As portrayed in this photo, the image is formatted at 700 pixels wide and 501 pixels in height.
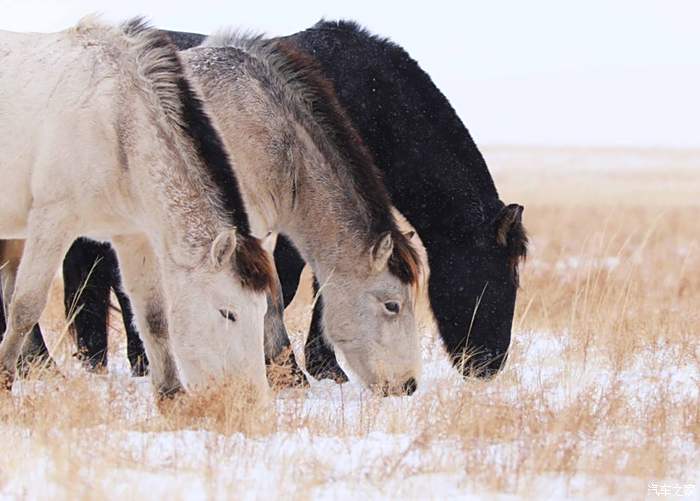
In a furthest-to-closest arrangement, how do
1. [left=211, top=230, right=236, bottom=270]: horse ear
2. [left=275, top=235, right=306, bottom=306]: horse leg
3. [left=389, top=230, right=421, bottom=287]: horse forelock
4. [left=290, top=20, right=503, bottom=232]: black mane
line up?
[left=275, top=235, right=306, bottom=306]: horse leg < [left=290, top=20, right=503, bottom=232]: black mane < [left=389, top=230, right=421, bottom=287]: horse forelock < [left=211, top=230, right=236, bottom=270]: horse ear

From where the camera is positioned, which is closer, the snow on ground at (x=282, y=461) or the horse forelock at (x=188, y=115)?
the snow on ground at (x=282, y=461)

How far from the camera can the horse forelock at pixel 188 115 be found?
5.36m

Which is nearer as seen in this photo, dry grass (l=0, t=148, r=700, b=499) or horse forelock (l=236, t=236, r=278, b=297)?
dry grass (l=0, t=148, r=700, b=499)

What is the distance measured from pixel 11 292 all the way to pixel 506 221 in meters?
3.16

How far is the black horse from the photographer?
6.82 metres

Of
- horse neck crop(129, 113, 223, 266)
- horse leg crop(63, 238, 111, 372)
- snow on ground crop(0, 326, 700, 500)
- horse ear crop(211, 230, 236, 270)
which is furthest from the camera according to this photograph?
horse leg crop(63, 238, 111, 372)

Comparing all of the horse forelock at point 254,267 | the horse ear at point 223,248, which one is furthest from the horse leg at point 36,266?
the horse forelock at point 254,267

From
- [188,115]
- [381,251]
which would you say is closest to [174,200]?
[188,115]

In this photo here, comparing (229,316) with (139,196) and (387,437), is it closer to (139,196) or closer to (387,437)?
(139,196)

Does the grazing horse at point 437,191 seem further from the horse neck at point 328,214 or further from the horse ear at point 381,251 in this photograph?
the horse neck at point 328,214

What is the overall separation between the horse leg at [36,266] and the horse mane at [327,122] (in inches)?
64.7

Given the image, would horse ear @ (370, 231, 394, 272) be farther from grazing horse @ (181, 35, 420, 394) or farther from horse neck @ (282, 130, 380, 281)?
horse neck @ (282, 130, 380, 281)

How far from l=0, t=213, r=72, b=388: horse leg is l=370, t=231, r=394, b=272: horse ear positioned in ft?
5.43

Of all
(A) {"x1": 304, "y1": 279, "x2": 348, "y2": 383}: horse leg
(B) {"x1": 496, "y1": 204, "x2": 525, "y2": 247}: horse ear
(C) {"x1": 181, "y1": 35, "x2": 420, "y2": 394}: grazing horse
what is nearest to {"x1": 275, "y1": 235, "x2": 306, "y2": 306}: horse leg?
(A) {"x1": 304, "y1": 279, "x2": 348, "y2": 383}: horse leg
